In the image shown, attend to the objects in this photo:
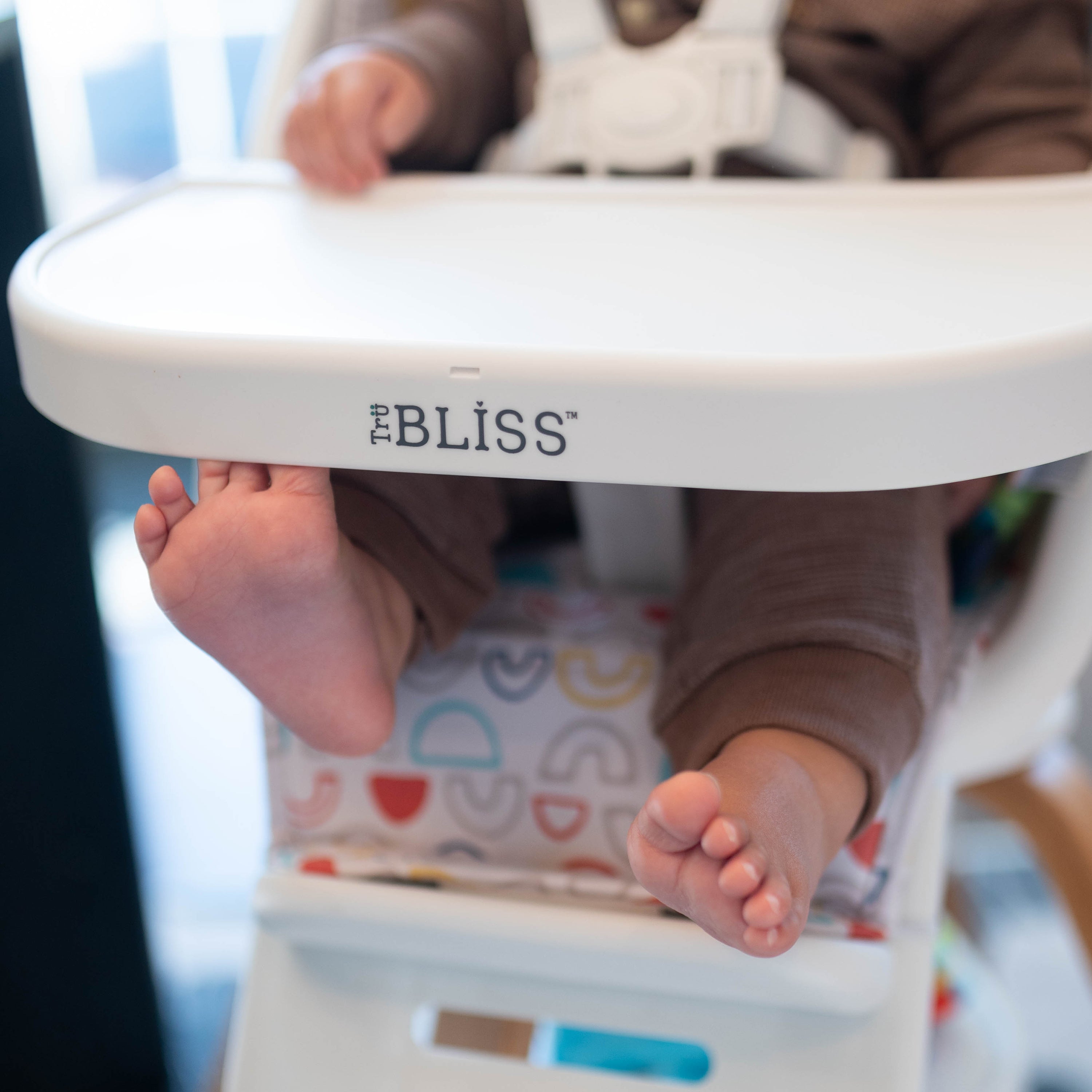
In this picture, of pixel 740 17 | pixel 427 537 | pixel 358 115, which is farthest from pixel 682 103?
pixel 427 537

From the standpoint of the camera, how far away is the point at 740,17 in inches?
23.2

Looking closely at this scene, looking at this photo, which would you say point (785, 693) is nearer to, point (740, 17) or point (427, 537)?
point (427, 537)

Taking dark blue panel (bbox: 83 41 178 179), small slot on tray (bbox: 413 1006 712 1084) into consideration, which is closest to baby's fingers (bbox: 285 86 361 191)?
small slot on tray (bbox: 413 1006 712 1084)

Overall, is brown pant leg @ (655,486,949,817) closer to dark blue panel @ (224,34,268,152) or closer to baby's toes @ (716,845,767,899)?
baby's toes @ (716,845,767,899)

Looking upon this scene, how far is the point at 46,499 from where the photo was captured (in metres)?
0.68

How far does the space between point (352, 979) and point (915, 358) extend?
1.29ft

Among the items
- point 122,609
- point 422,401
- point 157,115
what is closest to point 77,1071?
point 122,609

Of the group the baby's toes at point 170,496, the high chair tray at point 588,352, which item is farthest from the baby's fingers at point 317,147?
the baby's toes at point 170,496

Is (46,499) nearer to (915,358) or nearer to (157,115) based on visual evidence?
(915,358)

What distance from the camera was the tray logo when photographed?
315mm

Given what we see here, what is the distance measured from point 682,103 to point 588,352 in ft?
1.07

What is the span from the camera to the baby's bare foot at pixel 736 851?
345 millimetres

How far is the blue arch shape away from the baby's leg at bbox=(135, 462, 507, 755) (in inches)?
2.2

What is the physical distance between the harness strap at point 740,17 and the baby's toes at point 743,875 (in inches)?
18.0
